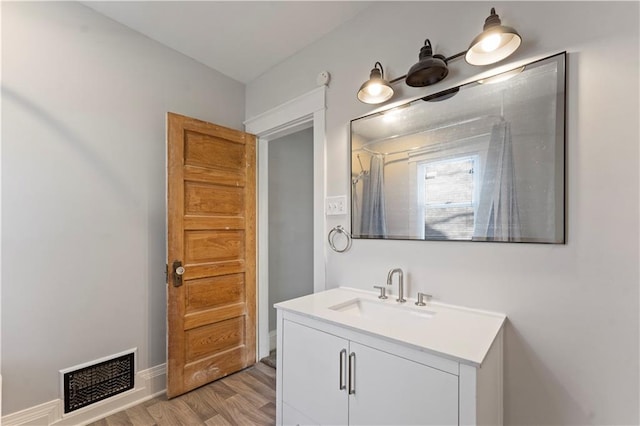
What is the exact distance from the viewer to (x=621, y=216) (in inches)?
41.5

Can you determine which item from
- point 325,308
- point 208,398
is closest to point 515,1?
point 325,308

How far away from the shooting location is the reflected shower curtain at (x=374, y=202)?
A: 1.70 metres

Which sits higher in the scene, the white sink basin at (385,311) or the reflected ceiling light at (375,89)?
the reflected ceiling light at (375,89)

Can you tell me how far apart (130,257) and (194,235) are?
435 mm

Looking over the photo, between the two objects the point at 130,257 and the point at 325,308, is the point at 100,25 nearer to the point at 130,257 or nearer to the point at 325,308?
the point at 130,257

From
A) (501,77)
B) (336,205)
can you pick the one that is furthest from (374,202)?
(501,77)

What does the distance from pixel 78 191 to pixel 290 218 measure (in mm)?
1818

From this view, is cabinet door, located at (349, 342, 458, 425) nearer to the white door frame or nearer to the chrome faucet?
the chrome faucet

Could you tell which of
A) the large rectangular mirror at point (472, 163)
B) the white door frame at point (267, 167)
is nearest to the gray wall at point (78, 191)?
the white door frame at point (267, 167)

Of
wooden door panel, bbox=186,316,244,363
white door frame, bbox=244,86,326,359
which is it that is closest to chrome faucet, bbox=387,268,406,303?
white door frame, bbox=244,86,326,359

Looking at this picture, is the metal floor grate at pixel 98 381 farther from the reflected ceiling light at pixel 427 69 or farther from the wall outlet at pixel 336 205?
the reflected ceiling light at pixel 427 69

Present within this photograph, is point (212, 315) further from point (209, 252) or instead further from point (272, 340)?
Answer: point (272, 340)

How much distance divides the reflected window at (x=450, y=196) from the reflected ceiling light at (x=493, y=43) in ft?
1.45

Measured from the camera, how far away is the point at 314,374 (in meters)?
1.35
